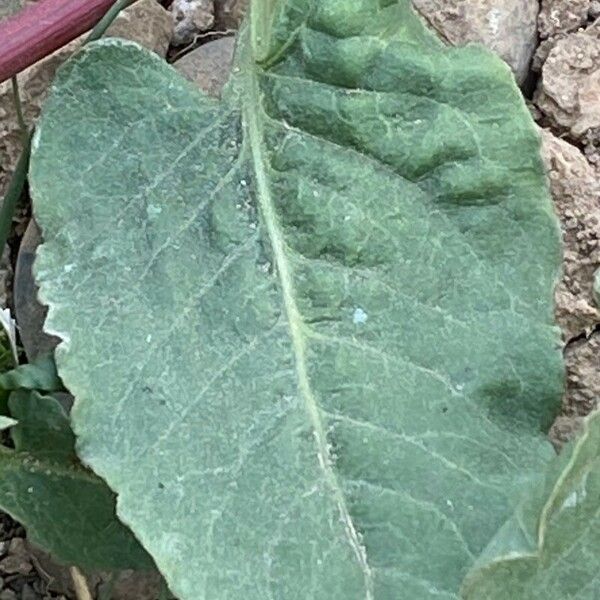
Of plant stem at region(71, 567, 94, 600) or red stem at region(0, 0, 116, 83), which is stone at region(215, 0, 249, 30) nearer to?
red stem at region(0, 0, 116, 83)

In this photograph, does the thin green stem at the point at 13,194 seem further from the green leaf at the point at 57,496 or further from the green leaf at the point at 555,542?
the green leaf at the point at 555,542

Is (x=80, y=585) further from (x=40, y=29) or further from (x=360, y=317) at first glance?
(x=40, y=29)

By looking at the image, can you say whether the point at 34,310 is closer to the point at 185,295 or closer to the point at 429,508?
the point at 185,295

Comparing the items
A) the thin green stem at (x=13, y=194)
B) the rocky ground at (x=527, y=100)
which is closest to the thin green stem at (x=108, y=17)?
the thin green stem at (x=13, y=194)

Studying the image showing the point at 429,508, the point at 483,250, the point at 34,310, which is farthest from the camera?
the point at 34,310

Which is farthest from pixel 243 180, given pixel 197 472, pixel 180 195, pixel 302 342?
pixel 197 472

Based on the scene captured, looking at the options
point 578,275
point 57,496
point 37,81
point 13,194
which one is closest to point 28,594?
point 57,496

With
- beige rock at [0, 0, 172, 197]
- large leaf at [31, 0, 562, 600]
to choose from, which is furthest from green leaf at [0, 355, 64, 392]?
beige rock at [0, 0, 172, 197]
